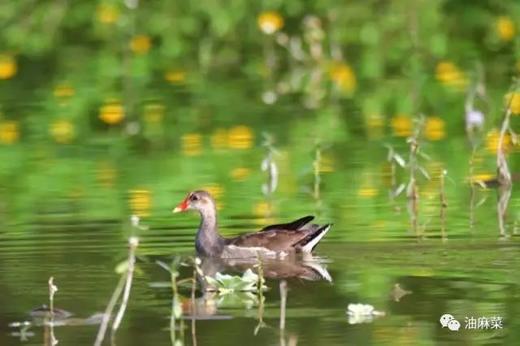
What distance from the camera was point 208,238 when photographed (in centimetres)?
1223

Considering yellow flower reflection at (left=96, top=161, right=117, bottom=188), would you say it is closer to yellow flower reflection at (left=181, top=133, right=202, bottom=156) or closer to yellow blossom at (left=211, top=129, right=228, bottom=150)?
yellow flower reflection at (left=181, top=133, right=202, bottom=156)

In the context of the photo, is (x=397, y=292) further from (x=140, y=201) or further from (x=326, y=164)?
(x=326, y=164)

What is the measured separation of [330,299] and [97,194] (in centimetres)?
402

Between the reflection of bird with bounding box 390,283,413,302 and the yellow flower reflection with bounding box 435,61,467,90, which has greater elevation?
the yellow flower reflection with bounding box 435,61,467,90

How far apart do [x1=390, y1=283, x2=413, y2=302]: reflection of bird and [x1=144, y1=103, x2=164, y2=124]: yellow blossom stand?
7.29 m

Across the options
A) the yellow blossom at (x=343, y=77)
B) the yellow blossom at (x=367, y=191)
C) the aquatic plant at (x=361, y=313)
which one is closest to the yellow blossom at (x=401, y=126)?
the yellow blossom at (x=343, y=77)

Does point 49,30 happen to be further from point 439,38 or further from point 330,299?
point 330,299

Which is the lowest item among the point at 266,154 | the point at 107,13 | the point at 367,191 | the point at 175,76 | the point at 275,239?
the point at 275,239

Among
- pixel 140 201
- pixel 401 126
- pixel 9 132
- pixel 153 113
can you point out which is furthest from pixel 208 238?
pixel 153 113

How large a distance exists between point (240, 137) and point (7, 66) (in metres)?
5.20

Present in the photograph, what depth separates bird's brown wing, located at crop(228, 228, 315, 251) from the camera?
11969 mm

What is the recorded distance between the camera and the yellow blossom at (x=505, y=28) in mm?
20891

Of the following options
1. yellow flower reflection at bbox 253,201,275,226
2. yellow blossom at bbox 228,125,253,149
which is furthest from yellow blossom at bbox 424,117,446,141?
yellow flower reflection at bbox 253,201,275,226

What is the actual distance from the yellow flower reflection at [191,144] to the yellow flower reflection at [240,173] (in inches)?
34.6
